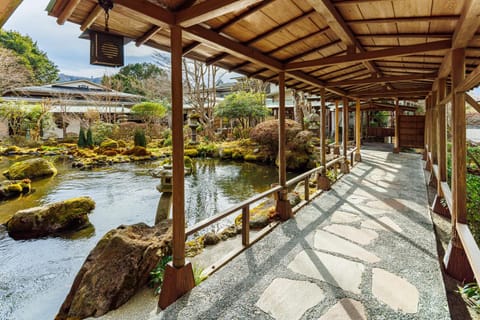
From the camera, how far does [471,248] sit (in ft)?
7.05

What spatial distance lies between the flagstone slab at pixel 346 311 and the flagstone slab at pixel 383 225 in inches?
73.9


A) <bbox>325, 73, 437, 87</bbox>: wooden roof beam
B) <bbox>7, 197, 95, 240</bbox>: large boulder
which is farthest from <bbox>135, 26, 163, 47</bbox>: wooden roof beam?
<bbox>7, 197, 95, 240</bbox>: large boulder

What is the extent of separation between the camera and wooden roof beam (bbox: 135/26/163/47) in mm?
2232

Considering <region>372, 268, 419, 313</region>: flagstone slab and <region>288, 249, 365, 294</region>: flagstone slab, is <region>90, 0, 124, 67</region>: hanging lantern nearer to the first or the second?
<region>288, 249, 365, 294</region>: flagstone slab

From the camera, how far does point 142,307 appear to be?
3035mm

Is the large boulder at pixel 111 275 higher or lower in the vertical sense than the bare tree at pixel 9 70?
lower

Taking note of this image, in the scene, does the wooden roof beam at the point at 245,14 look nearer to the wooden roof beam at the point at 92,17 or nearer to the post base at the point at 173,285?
the wooden roof beam at the point at 92,17

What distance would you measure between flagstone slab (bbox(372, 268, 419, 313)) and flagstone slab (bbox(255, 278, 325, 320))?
542mm

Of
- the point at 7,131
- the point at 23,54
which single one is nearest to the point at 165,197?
the point at 7,131

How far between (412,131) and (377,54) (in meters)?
9.28

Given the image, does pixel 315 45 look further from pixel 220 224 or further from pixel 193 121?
pixel 193 121

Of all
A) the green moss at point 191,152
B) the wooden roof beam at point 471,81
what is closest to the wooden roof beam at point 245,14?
the wooden roof beam at point 471,81

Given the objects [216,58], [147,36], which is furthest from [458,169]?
[147,36]

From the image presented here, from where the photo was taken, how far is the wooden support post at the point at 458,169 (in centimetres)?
259
